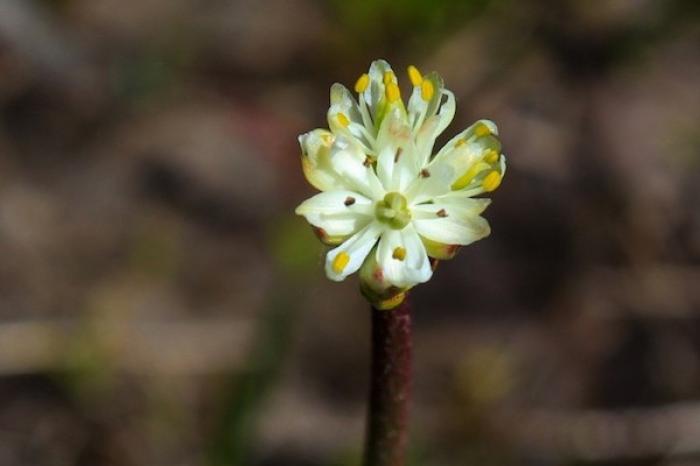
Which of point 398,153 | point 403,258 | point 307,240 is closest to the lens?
point 403,258

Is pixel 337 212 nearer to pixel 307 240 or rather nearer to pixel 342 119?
pixel 342 119

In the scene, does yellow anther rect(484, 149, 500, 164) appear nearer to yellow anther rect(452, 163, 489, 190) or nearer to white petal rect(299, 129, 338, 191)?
yellow anther rect(452, 163, 489, 190)

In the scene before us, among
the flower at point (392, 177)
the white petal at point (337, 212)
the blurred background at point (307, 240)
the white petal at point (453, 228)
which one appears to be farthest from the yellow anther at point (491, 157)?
the blurred background at point (307, 240)

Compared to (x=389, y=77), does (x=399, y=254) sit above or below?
below

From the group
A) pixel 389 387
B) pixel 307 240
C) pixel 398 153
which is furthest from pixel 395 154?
pixel 307 240

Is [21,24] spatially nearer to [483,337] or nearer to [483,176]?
[483,337]

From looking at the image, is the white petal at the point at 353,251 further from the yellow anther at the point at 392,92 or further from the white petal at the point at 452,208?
the yellow anther at the point at 392,92
